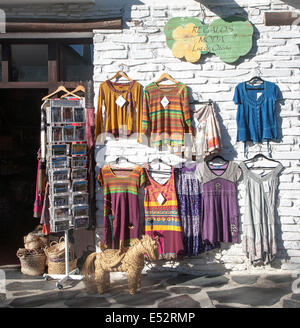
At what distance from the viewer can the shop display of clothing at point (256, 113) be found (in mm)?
4430

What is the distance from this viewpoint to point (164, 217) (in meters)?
4.35

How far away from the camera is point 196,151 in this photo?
4434 millimetres

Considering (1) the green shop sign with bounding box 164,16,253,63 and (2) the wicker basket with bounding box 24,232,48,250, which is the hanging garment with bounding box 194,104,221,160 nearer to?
(1) the green shop sign with bounding box 164,16,253,63

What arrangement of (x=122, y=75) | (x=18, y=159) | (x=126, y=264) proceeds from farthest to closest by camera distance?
(x=18, y=159), (x=122, y=75), (x=126, y=264)

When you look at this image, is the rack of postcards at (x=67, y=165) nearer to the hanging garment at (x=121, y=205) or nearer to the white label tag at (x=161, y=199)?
the hanging garment at (x=121, y=205)

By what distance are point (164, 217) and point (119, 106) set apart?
1.48m

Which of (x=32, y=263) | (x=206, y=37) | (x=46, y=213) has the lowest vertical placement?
(x=32, y=263)

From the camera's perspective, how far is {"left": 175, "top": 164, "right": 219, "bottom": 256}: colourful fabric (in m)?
4.39

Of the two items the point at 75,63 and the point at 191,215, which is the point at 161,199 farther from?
the point at 75,63

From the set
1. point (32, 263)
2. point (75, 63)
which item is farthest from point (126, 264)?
point (75, 63)

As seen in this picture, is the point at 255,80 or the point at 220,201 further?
the point at 255,80

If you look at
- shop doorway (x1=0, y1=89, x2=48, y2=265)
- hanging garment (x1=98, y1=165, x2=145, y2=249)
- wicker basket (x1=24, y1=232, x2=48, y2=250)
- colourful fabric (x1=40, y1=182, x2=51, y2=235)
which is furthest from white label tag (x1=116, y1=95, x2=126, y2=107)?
shop doorway (x1=0, y1=89, x2=48, y2=265)

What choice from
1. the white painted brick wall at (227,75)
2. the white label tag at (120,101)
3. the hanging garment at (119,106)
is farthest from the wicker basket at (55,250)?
the white label tag at (120,101)

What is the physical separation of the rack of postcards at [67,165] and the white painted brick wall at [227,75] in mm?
376
